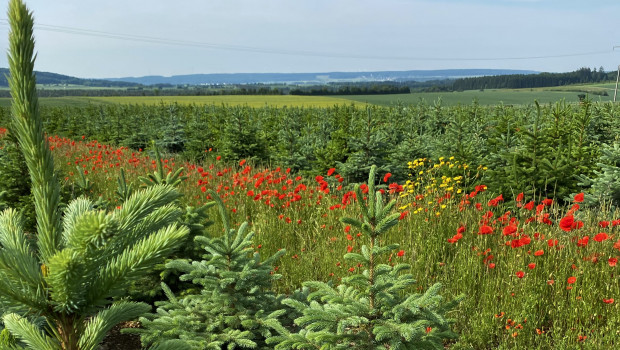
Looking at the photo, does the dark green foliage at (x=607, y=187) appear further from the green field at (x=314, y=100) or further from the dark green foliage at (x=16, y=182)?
the green field at (x=314, y=100)

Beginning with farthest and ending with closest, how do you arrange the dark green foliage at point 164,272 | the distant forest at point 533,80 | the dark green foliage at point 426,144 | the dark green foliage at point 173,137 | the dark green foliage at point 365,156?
the distant forest at point 533,80
the dark green foliage at point 173,137
the dark green foliage at point 365,156
the dark green foliage at point 426,144
the dark green foliage at point 164,272

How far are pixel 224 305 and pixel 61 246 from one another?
5.88ft

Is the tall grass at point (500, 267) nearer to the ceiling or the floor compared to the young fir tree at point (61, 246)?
nearer to the floor

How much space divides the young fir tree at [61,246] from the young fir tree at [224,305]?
1.46 m

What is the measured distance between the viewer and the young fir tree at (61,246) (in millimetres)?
844

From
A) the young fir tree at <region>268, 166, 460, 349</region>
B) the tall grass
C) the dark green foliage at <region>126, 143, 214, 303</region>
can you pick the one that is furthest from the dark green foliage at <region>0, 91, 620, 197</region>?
the dark green foliage at <region>126, 143, 214, 303</region>

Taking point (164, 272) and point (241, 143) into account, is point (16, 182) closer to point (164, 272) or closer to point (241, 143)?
point (164, 272)

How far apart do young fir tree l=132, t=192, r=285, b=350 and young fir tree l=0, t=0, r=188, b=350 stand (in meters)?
1.46

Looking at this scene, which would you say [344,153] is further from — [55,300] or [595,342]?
[55,300]

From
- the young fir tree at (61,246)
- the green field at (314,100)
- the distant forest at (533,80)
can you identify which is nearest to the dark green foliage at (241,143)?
the young fir tree at (61,246)

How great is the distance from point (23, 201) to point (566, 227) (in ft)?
19.4

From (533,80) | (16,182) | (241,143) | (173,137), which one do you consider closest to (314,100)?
(173,137)

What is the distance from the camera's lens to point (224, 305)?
269 centimetres

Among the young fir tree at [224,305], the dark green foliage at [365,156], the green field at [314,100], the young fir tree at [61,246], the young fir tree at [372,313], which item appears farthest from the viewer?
the green field at [314,100]
